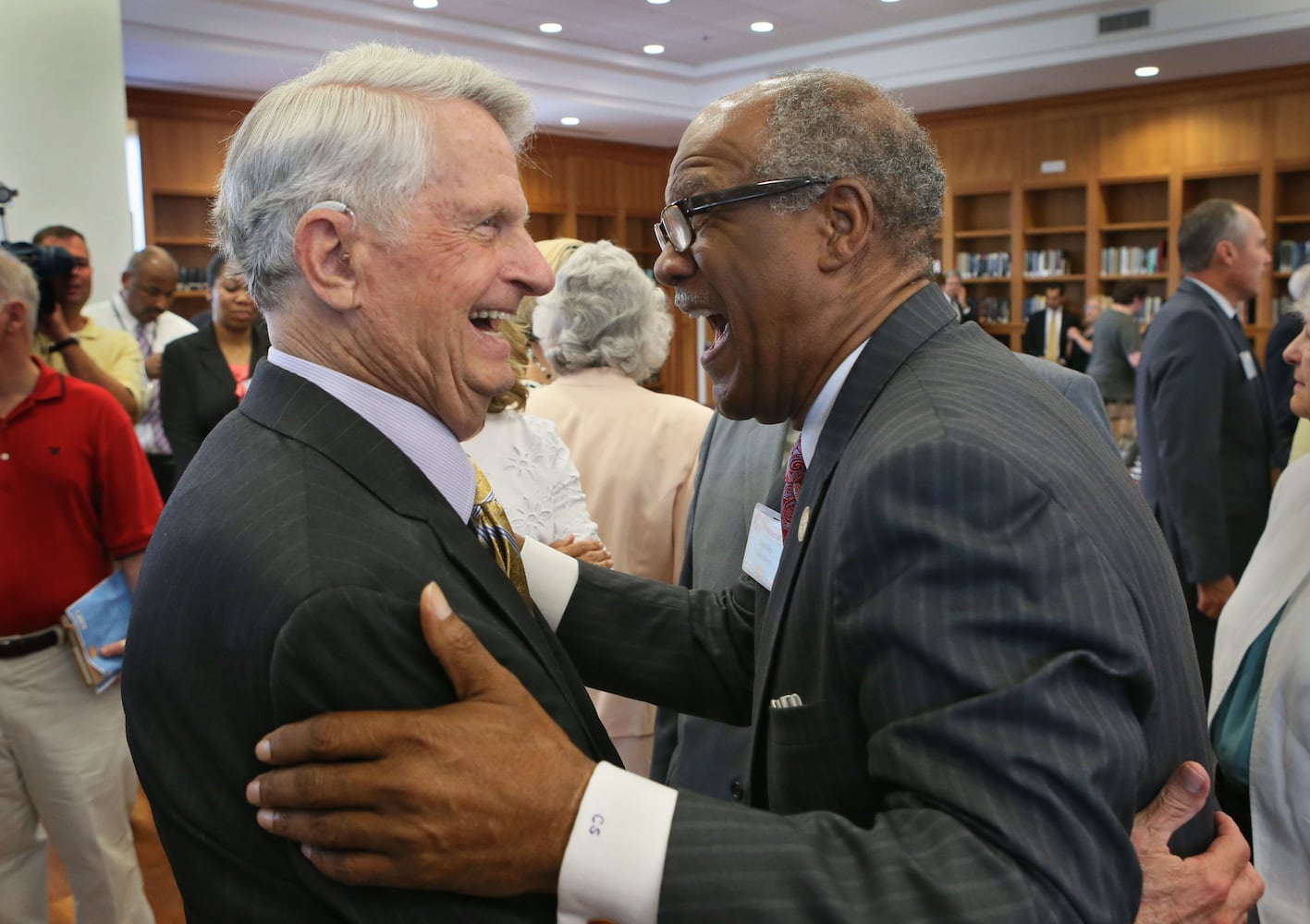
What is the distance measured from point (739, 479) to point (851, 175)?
89 centimetres

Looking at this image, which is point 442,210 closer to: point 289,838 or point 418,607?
point 418,607

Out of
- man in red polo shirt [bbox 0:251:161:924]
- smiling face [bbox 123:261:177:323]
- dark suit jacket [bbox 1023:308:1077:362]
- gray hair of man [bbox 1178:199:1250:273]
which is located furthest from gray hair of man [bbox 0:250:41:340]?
dark suit jacket [bbox 1023:308:1077:362]

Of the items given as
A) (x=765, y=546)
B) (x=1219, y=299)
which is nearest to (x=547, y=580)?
(x=765, y=546)

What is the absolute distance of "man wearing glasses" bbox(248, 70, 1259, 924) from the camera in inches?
35.4

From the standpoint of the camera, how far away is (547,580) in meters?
1.67

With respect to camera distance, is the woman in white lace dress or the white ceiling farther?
the white ceiling

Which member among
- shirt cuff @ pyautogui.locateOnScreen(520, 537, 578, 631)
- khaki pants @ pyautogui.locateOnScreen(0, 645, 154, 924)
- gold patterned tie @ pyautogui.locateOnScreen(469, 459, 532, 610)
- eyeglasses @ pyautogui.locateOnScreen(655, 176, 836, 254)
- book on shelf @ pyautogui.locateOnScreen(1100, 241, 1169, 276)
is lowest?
khaki pants @ pyautogui.locateOnScreen(0, 645, 154, 924)

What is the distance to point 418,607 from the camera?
96 centimetres

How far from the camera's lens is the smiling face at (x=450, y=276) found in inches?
45.6

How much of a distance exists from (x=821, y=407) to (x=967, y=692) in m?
0.56

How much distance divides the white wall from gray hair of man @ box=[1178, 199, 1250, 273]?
17.0 feet

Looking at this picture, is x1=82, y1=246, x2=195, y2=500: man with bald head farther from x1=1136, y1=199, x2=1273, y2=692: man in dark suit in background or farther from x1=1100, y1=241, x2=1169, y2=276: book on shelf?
x1=1100, y1=241, x2=1169, y2=276: book on shelf

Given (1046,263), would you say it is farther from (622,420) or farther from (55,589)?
(55,589)

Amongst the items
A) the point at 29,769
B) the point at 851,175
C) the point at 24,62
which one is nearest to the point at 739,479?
the point at 851,175
